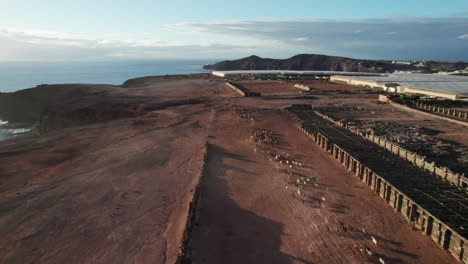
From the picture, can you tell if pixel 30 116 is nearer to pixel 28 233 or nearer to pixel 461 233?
pixel 28 233

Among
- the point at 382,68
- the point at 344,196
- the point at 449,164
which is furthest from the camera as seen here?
the point at 382,68

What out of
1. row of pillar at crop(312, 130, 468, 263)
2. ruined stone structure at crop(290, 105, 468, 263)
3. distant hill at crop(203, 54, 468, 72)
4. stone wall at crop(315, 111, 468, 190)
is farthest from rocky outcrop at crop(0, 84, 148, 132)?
distant hill at crop(203, 54, 468, 72)

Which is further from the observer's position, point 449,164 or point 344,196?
point 449,164

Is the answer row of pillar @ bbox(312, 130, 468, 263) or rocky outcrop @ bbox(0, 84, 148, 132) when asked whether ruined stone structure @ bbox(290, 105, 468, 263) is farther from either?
rocky outcrop @ bbox(0, 84, 148, 132)

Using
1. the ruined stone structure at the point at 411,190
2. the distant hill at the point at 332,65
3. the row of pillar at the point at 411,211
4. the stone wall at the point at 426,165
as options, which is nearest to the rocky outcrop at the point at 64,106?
the ruined stone structure at the point at 411,190

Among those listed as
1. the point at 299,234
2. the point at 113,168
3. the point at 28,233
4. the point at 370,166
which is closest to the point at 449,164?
the point at 370,166

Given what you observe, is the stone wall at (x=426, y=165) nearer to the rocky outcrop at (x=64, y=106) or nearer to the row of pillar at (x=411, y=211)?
the row of pillar at (x=411, y=211)
